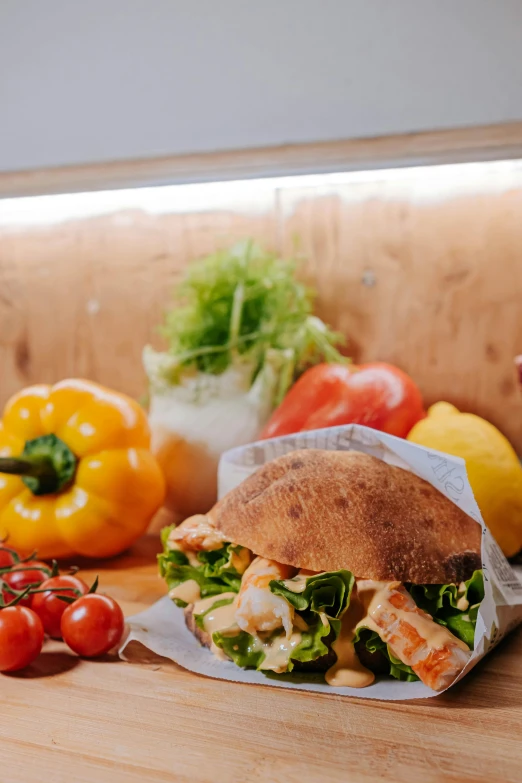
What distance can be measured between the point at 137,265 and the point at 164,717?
3.49 ft

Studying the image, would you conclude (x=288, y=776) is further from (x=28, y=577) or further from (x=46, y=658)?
(x=28, y=577)

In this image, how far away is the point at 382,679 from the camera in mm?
845

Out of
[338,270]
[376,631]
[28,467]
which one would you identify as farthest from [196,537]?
[338,270]

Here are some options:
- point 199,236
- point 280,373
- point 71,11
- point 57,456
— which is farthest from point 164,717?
point 71,11

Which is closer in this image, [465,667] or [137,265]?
[465,667]

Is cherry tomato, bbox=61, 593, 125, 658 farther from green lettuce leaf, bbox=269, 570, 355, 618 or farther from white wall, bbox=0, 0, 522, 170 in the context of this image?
white wall, bbox=0, 0, 522, 170

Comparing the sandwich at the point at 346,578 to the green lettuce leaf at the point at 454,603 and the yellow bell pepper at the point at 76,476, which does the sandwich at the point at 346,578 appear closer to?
the green lettuce leaf at the point at 454,603

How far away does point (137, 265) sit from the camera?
164 cm

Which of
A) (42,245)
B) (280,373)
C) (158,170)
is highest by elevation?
(158,170)

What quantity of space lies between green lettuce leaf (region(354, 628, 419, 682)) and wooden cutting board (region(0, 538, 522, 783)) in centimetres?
4

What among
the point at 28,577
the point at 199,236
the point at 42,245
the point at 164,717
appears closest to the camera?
the point at 164,717

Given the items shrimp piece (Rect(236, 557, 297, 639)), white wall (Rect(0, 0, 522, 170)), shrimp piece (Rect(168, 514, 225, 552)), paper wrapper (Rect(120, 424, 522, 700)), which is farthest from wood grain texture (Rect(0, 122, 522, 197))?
shrimp piece (Rect(236, 557, 297, 639))

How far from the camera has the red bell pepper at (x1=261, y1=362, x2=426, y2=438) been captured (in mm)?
1309

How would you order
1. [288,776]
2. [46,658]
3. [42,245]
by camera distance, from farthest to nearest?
[42,245] → [46,658] → [288,776]
